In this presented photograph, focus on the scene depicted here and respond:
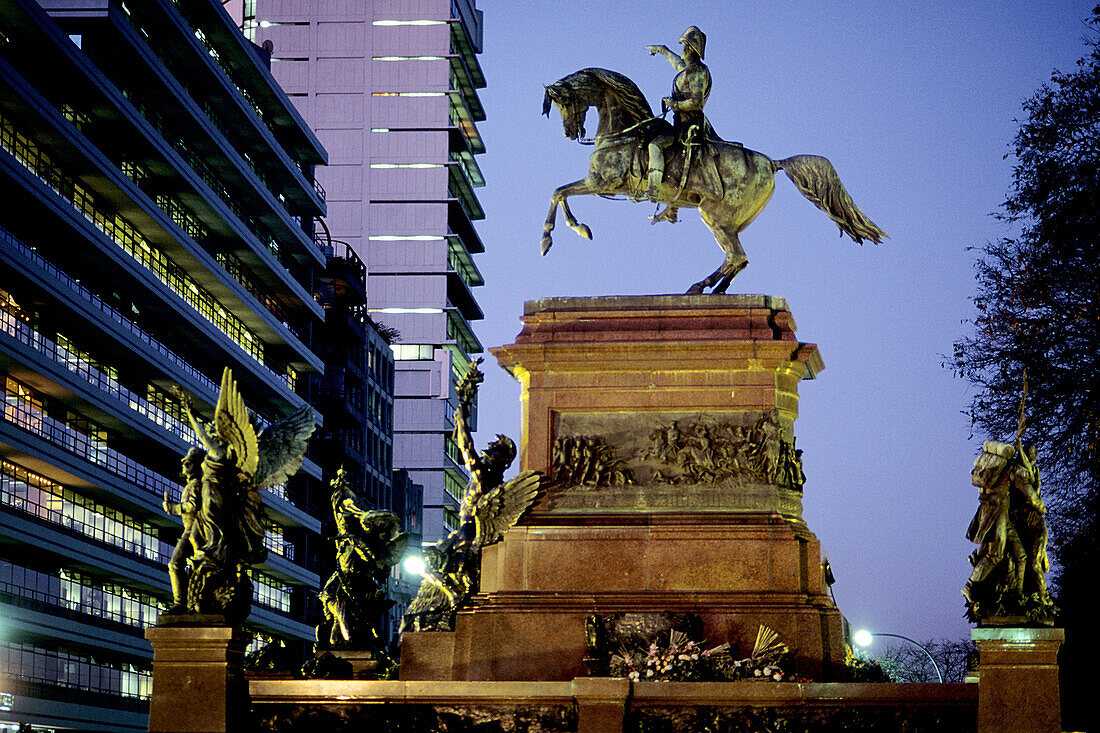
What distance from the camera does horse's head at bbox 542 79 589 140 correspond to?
23.5 meters

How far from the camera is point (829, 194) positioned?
23297 mm

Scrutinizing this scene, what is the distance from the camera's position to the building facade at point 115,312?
60.5 m

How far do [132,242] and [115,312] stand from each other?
192 inches

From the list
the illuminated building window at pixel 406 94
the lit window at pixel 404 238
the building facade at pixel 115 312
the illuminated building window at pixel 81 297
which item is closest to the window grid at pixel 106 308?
the illuminated building window at pixel 81 297

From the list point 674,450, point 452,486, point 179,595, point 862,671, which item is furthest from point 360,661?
point 452,486

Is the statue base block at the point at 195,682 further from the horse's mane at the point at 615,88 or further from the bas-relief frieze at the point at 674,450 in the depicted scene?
the horse's mane at the point at 615,88

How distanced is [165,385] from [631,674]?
60.1m

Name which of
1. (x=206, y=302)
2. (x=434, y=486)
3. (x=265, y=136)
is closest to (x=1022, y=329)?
(x=206, y=302)

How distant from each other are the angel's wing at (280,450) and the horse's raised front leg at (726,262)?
5.47 meters

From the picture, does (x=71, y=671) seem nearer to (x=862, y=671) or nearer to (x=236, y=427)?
(x=236, y=427)

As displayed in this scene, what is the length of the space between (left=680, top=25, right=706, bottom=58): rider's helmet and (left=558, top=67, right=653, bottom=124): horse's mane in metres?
0.90

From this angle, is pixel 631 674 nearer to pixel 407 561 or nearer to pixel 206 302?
pixel 407 561

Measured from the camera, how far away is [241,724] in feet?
61.3

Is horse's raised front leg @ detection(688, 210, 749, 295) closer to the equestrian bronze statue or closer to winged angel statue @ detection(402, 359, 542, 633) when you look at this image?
the equestrian bronze statue
